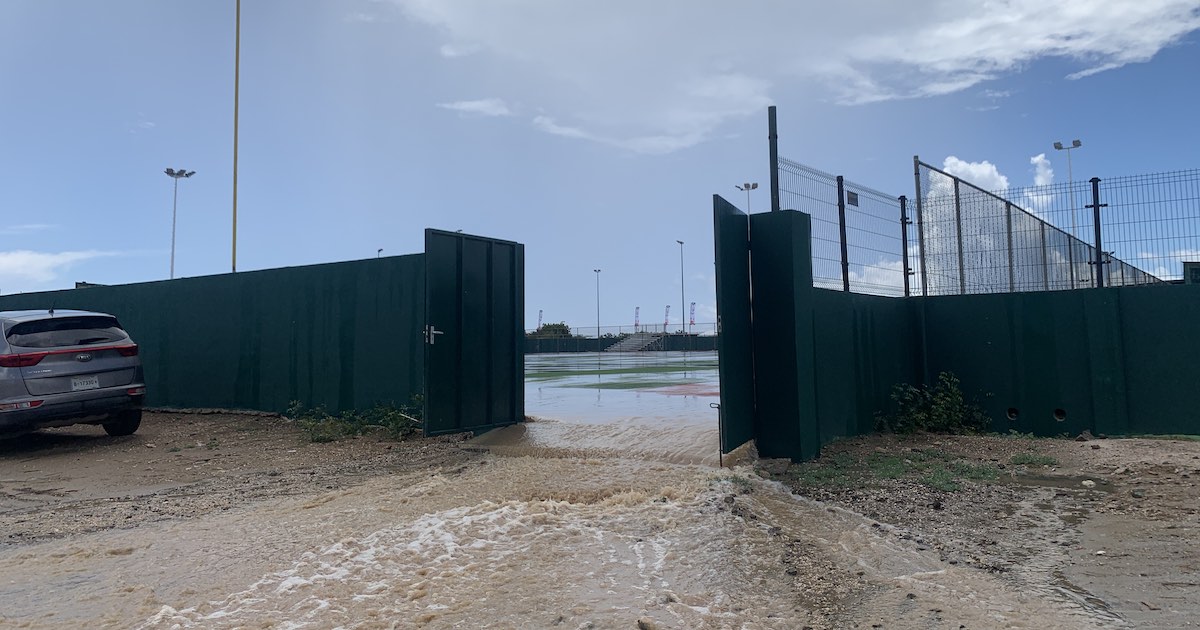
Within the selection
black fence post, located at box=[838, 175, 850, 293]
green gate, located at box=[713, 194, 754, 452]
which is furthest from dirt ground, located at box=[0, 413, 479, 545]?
black fence post, located at box=[838, 175, 850, 293]

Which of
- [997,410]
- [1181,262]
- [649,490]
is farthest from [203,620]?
[1181,262]

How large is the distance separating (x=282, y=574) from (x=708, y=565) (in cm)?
242

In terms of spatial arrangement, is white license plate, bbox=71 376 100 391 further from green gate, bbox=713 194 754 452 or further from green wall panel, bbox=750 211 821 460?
green wall panel, bbox=750 211 821 460

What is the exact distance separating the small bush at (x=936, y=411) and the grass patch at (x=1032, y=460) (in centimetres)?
196

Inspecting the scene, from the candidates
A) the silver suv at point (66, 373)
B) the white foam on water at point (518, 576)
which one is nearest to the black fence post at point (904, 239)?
the white foam on water at point (518, 576)

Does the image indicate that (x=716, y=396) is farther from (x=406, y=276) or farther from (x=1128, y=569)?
(x=1128, y=569)

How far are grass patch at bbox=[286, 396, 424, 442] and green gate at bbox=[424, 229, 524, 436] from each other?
697 mm

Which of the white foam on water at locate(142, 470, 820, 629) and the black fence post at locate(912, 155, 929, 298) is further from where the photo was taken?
the black fence post at locate(912, 155, 929, 298)

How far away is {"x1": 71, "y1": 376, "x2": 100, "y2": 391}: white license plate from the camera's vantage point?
8789 mm

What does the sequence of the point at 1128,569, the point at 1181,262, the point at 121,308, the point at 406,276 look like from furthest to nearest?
the point at 121,308 → the point at 406,276 → the point at 1181,262 → the point at 1128,569

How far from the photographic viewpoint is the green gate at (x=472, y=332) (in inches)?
342

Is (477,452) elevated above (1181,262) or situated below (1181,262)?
below

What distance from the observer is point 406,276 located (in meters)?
9.81

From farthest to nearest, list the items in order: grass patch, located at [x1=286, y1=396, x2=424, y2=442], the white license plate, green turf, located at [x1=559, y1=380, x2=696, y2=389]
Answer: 1. green turf, located at [x1=559, y1=380, x2=696, y2=389]
2. grass patch, located at [x1=286, y1=396, x2=424, y2=442]
3. the white license plate
